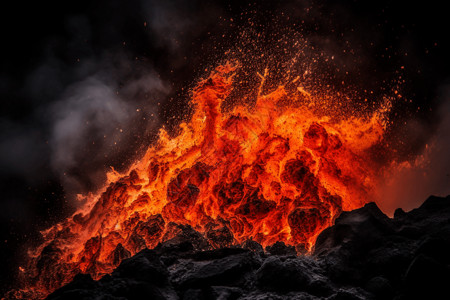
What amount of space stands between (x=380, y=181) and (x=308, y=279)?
1007 centimetres

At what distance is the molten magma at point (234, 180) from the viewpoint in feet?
38.5

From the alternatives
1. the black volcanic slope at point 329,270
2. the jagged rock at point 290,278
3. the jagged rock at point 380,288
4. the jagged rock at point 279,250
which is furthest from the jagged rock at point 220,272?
the jagged rock at point 380,288

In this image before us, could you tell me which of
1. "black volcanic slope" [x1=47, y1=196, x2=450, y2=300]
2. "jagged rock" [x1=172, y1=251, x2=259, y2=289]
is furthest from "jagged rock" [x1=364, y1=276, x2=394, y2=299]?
"jagged rock" [x1=172, y1=251, x2=259, y2=289]

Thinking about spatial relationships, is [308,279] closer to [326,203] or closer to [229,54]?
[326,203]

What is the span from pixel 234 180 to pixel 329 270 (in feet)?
32.1

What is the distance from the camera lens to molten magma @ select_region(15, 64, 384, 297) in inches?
462

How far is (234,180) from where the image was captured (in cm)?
1366

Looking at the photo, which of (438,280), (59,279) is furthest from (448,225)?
(59,279)

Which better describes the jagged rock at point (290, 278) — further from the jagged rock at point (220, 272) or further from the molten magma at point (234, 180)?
the molten magma at point (234, 180)

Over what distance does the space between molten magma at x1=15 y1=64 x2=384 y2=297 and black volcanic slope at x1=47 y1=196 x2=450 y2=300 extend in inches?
262

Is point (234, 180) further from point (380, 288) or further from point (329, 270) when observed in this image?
point (380, 288)

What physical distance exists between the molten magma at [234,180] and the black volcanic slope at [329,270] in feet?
21.8

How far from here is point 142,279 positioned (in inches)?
143

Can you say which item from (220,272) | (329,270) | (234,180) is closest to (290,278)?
(329,270)
